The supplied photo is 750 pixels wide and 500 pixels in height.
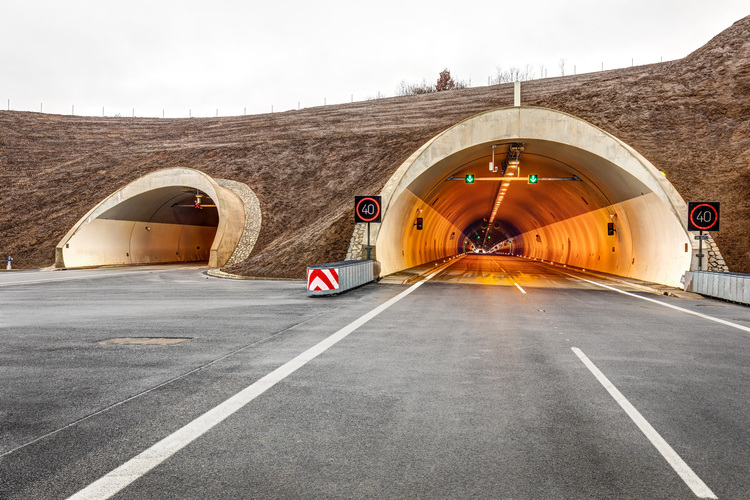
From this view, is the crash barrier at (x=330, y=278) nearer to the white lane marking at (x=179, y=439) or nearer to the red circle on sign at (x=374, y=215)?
the red circle on sign at (x=374, y=215)

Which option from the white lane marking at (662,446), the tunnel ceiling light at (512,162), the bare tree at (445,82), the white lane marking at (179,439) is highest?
the bare tree at (445,82)

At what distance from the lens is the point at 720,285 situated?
17734mm

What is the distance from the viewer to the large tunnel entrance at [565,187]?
2206 centimetres

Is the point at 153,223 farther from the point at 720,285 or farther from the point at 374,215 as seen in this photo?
the point at 720,285

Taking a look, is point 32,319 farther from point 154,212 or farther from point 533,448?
point 154,212

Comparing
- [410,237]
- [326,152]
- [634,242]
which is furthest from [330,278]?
[326,152]

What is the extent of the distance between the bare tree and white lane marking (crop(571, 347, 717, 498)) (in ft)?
325

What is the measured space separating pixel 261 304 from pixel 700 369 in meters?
11.0

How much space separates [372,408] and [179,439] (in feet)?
6.20

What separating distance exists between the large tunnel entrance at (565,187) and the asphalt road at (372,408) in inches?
447

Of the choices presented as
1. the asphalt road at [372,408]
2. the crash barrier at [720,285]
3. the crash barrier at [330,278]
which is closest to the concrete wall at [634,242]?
the crash barrier at [720,285]

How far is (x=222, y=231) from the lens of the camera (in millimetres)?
37406

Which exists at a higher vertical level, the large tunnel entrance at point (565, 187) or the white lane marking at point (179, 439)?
the large tunnel entrance at point (565, 187)

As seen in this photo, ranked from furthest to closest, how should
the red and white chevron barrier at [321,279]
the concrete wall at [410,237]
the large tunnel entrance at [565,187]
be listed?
the concrete wall at [410,237], the large tunnel entrance at [565,187], the red and white chevron barrier at [321,279]
